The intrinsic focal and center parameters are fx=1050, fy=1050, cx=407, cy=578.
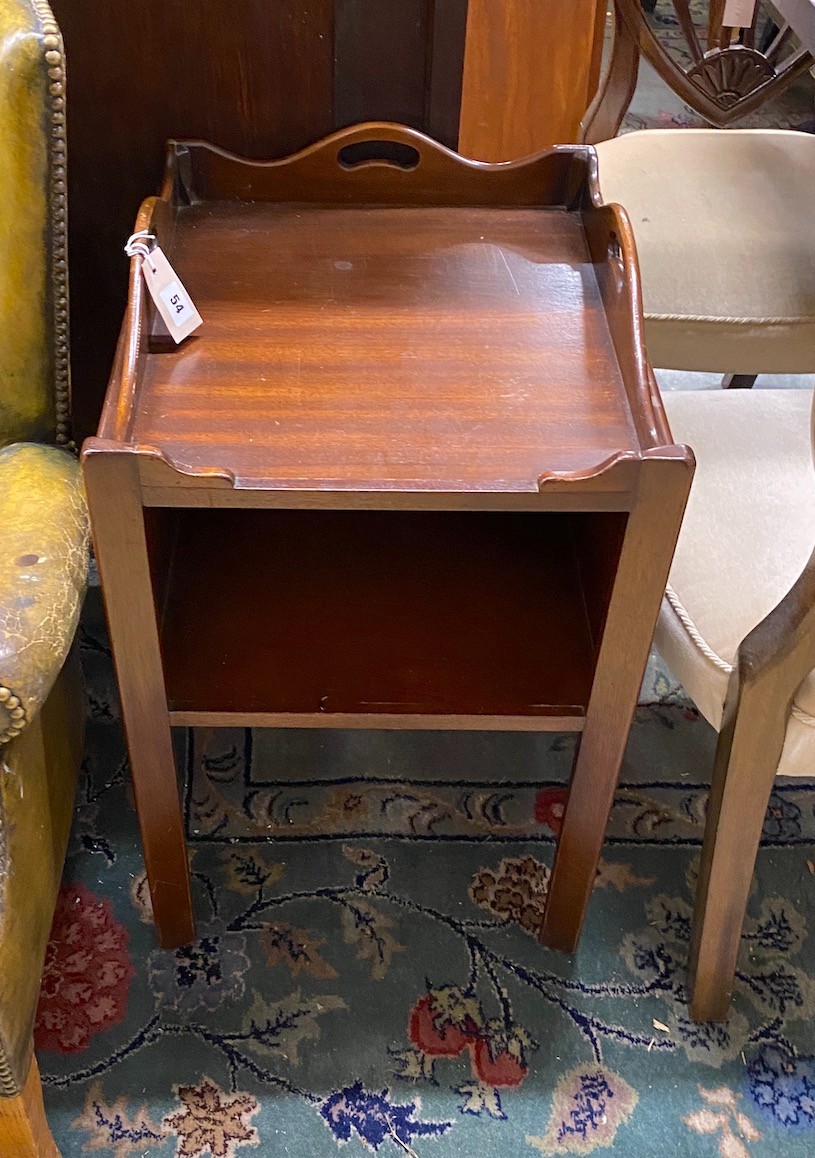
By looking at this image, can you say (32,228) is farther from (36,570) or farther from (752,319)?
(752,319)

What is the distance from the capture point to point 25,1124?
894 millimetres

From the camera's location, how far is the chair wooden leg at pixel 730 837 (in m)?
0.94

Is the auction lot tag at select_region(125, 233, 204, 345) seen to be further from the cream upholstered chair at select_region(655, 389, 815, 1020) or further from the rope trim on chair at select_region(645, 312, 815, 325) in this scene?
the rope trim on chair at select_region(645, 312, 815, 325)

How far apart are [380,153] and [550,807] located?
0.81m

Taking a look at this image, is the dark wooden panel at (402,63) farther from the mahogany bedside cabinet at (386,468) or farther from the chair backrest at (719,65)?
the chair backrest at (719,65)

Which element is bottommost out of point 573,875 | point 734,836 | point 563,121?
point 573,875

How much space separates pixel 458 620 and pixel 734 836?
0.34m

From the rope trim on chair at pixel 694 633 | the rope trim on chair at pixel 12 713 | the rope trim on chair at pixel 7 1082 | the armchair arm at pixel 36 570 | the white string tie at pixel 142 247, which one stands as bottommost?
the rope trim on chair at pixel 7 1082

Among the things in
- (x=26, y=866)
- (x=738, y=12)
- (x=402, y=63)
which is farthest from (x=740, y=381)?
(x=26, y=866)

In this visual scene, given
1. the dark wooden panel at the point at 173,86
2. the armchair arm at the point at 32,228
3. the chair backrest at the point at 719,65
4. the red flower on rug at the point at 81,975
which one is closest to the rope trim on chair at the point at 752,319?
the chair backrest at the point at 719,65

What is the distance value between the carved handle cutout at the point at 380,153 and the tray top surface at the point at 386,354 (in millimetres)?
100

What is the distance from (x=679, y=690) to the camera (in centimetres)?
148

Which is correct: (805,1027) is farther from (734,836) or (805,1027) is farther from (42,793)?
(42,793)

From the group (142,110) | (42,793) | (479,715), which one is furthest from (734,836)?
(142,110)
